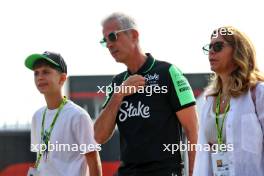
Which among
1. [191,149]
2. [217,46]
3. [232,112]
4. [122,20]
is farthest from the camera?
[122,20]

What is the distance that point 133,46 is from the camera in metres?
4.33

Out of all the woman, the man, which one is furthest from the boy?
the woman

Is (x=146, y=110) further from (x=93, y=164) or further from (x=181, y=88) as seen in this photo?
(x=93, y=164)

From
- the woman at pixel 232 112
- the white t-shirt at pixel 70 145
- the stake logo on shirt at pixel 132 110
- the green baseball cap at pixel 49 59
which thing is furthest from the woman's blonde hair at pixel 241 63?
the green baseball cap at pixel 49 59

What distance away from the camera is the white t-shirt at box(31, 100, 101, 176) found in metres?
4.41

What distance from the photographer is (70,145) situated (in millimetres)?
4465

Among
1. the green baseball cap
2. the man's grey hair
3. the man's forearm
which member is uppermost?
the man's grey hair

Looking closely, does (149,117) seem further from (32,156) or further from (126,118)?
(32,156)

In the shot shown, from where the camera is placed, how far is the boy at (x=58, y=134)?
4.43 metres

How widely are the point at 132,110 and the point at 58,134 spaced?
617 millimetres

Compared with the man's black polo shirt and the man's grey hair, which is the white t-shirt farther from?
the man's grey hair

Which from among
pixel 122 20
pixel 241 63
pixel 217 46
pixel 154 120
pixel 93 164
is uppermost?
pixel 122 20

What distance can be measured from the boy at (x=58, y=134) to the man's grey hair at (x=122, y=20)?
0.61m

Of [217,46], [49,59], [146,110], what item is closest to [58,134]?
[49,59]
